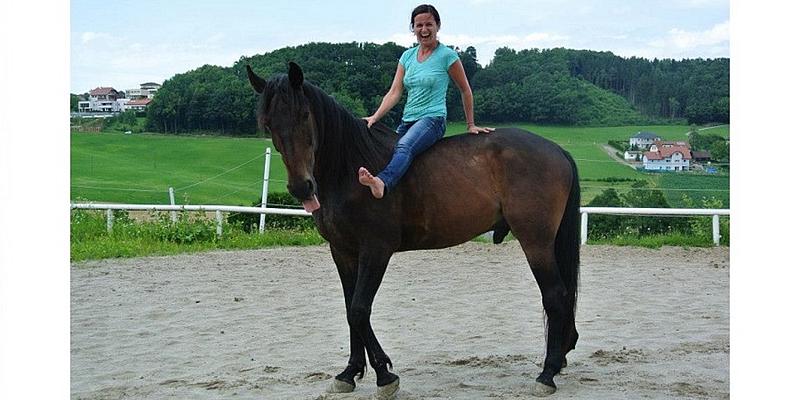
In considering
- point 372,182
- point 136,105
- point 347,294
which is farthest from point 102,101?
point 372,182

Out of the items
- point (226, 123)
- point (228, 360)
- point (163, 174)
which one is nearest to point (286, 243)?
point (226, 123)

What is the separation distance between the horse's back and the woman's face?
58 centimetres

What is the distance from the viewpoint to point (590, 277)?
7938 mm

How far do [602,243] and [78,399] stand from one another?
7687 millimetres

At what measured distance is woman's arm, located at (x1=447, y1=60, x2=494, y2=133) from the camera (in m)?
4.18

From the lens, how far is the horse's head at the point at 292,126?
3559mm

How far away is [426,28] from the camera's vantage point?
4109 mm

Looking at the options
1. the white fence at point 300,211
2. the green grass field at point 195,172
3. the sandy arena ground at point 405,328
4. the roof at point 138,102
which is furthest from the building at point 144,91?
the sandy arena ground at point 405,328

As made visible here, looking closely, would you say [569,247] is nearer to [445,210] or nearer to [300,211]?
[445,210]

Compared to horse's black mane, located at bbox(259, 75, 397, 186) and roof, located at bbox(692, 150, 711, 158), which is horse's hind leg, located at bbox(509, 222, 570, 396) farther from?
roof, located at bbox(692, 150, 711, 158)

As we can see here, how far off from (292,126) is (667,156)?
7836 mm

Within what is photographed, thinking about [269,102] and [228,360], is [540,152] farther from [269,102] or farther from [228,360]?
[228,360]

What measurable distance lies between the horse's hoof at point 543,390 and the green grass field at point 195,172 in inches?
251

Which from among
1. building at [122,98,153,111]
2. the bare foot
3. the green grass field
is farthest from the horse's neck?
building at [122,98,153,111]
